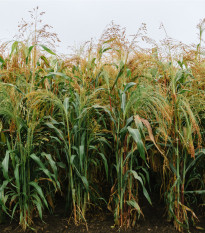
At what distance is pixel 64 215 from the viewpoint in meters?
2.71

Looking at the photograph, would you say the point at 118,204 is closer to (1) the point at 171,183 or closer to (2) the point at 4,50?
(1) the point at 171,183

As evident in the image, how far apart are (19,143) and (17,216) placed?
82 centimetres

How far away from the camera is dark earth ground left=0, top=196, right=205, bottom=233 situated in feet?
8.28

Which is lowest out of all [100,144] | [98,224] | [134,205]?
[98,224]

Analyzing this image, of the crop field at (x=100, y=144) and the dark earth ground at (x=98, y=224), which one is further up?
the crop field at (x=100, y=144)

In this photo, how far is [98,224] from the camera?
2609 millimetres

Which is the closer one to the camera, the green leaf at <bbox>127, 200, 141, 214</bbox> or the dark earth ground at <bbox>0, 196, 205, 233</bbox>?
the green leaf at <bbox>127, 200, 141, 214</bbox>

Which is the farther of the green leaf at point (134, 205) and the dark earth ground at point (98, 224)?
the dark earth ground at point (98, 224)

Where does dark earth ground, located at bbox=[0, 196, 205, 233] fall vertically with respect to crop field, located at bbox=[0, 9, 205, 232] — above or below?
below

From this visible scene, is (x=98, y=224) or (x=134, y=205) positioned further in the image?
(x=98, y=224)

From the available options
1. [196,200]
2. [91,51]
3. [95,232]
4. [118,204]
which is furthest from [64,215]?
[91,51]

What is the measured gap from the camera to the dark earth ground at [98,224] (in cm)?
252

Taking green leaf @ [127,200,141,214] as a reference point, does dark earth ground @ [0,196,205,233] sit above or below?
below

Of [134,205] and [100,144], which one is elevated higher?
[100,144]
